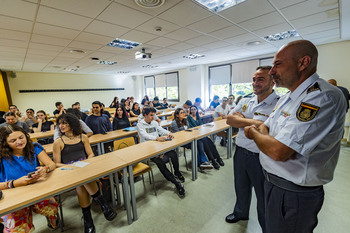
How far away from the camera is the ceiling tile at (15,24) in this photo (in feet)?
7.90

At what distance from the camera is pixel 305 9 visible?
2.47 meters

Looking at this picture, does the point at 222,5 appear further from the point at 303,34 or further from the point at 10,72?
the point at 10,72

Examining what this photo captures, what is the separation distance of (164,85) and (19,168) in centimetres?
940

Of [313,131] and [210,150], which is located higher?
[313,131]

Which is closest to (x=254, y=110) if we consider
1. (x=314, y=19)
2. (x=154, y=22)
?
(x=154, y=22)

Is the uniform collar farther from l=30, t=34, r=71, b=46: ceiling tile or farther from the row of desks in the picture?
l=30, t=34, r=71, b=46: ceiling tile

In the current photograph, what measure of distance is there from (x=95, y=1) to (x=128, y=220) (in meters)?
2.81

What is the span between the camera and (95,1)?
203 centimetres

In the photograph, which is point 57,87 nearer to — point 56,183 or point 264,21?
point 56,183

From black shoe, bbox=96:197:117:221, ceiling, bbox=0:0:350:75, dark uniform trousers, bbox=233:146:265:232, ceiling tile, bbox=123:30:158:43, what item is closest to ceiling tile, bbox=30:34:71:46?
ceiling, bbox=0:0:350:75

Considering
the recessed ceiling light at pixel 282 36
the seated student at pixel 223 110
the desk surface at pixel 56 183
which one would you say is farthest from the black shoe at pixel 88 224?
the recessed ceiling light at pixel 282 36

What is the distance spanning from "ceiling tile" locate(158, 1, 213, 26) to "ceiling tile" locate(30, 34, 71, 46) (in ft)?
7.88

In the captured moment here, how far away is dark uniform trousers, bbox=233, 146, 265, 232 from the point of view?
5.06ft

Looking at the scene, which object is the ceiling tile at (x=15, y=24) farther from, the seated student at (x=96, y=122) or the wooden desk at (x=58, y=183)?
the wooden desk at (x=58, y=183)
